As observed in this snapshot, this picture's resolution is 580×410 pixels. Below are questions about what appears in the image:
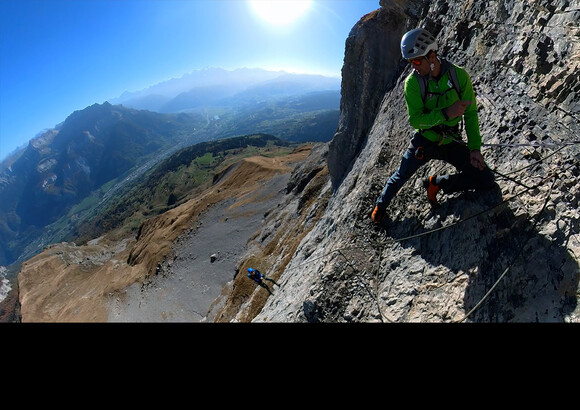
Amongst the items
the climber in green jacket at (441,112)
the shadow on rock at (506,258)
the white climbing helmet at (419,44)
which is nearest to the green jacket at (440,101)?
the climber in green jacket at (441,112)

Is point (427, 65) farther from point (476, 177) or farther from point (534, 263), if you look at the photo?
point (534, 263)

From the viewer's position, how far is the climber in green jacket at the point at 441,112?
6.49 m

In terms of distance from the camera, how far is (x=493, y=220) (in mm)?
6668

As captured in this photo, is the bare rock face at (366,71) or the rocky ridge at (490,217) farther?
the bare rock face at (366,71)

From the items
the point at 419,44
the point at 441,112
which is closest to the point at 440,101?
the point at 441,112

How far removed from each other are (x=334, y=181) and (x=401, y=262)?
1596 centimetres

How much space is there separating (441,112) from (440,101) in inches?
16.1

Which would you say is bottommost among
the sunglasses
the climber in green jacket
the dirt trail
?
the dirt trail

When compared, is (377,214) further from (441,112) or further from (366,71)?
(366,71)

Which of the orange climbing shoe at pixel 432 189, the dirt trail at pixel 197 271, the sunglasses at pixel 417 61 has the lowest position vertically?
the dirt trail at pixel 197 271

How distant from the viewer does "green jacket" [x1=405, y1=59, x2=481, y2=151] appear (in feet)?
21.4

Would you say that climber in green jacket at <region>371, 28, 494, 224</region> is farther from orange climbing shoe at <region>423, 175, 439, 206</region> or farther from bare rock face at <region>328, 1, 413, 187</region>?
bare rock face at <region>328, 1, 413, 187</region>

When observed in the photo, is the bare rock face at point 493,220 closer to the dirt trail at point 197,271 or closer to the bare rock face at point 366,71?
the bare rock face at point 366,71

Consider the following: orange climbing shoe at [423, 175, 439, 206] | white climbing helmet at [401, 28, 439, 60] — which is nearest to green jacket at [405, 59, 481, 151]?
white climbing helmet at [401, 28, 439, 60]
